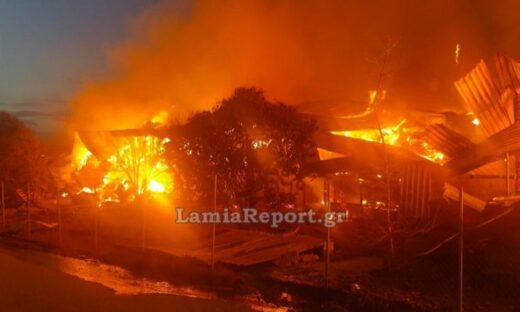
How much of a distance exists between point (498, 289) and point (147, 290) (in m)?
5.82

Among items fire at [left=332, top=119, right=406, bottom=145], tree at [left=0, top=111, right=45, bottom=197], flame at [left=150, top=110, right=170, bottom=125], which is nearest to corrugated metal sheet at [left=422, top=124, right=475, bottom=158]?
fire at [left=332, top=119, right=406, bottom=145]

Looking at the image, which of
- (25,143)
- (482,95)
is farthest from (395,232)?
(25,143)

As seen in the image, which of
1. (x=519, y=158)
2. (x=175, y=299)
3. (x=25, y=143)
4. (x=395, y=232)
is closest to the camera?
(x=175, y=299)

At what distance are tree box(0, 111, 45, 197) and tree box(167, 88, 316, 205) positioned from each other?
1334 cm

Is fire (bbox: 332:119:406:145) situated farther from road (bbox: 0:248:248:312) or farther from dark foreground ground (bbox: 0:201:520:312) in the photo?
road (bbox: 0:248:248:312)

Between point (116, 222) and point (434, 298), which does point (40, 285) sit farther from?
point (116, 222)

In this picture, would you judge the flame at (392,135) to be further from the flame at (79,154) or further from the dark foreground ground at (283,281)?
the flame at (79,154)

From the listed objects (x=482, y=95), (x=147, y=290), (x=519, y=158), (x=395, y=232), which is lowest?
(x=147, y=290)

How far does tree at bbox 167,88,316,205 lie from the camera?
54.3ft

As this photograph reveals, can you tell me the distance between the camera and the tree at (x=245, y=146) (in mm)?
16547

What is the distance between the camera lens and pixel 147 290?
9.82 m

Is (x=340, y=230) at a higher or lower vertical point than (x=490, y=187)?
lower

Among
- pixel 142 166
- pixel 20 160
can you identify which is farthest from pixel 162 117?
pixel 20 160

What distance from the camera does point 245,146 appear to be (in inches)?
650
